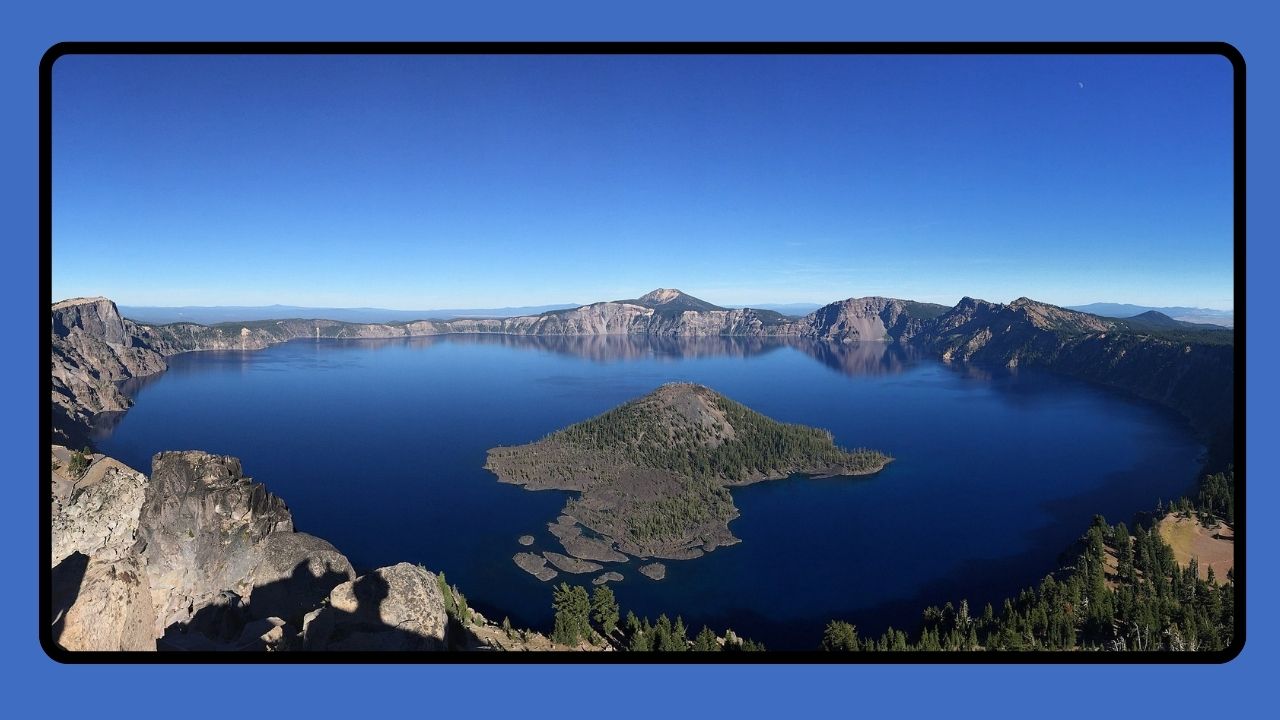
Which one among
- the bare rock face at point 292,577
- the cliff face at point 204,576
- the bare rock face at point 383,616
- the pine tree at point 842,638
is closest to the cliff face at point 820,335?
the cliff face at point 204,576

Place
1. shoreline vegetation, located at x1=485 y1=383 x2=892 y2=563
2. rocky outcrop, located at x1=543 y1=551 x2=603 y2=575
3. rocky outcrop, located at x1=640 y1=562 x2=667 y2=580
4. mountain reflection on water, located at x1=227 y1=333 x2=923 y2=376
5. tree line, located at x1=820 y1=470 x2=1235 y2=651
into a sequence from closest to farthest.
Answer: tree line, located at x1=820 y1=470 x2=1235 y2=651 < rocky outcrop, located at x1=640 y1=562 x2=667 y2=580 < rocky outcrop, located at x1=543 y1=551 x2=603 y2=575 < shoreline vegetation, located at x1=485 y1=383 x2=892 y2=563 < mountain reflection on water, located at x1=227 y1=333 x2=923 y2=376

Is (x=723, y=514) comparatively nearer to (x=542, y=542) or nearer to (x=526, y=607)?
(x=542, y=542)

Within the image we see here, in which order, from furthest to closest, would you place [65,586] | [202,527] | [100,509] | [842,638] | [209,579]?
[202,527] → [842,638] → [209,579] → [100,509] → [65,586]

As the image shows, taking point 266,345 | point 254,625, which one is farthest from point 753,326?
point 254,625

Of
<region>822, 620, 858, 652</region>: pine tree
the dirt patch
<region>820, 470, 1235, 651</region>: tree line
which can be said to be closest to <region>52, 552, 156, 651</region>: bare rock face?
<region>820, 470, 1235, 651</region>: tree line

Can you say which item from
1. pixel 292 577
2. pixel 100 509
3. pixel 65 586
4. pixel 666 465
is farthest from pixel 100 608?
pixel 666 465

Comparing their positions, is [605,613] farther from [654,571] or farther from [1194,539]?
[1194,539]

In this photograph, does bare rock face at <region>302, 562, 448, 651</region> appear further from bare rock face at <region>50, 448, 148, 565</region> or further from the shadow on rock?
bare rock face at <region>50, 448, 148, 565</region>
